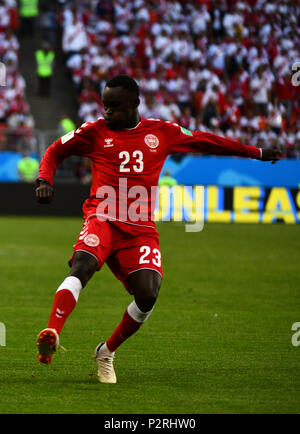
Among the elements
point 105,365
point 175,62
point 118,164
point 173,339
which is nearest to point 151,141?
point 118,164

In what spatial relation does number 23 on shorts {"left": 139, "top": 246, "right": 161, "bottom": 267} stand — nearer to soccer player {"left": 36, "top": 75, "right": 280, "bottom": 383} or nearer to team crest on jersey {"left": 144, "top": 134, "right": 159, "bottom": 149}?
soccer player {"left": 36, "top": 75, "right": 280, "bottom": 383}

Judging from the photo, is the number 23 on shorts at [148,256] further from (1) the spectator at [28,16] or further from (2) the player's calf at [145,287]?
(1) the spectator at [28,16]

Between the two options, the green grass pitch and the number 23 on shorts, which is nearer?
the green grass pitch

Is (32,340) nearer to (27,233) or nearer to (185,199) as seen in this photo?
(27,233)

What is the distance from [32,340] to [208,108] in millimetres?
17805

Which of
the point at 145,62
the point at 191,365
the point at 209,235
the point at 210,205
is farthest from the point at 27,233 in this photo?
the point at 191,365

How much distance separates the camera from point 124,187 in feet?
21.1

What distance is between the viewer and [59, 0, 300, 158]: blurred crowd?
24.6 m

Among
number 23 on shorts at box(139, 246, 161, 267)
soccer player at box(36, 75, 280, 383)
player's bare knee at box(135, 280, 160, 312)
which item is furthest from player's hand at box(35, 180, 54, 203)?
player's bare knee at box(135, 280, 160, 312)

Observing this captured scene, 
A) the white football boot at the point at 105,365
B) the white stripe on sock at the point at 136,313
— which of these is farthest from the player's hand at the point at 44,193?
the white football boot at the point at 105,365

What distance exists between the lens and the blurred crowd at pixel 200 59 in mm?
24609

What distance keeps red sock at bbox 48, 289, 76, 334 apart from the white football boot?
70 centimetres

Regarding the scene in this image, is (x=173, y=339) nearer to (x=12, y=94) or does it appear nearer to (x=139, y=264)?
(x=139, y=264)

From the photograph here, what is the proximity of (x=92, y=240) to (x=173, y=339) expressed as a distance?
2417 mm
